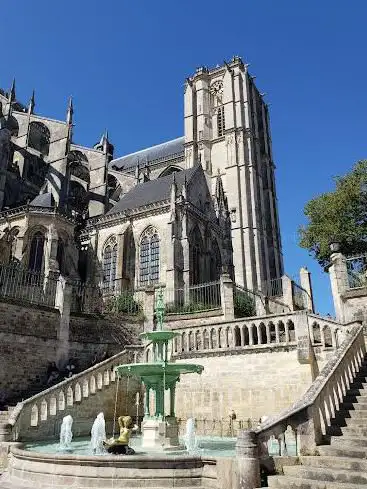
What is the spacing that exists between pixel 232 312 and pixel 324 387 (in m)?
8.57

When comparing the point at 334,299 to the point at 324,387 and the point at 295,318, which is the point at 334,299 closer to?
the point at 295,318

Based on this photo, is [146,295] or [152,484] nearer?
[152,484]

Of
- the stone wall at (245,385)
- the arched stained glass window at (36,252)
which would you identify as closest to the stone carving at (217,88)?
the arched stained glass window at (36,252)

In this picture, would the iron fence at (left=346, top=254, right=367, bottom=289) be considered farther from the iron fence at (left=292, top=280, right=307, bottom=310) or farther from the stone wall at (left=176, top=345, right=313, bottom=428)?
the iron fence at (left=292, top=280, right=307, bottom=310)

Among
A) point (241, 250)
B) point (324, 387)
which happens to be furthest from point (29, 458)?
point (241, 250)

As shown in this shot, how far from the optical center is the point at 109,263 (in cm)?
2750

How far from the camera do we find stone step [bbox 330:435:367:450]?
603 cm

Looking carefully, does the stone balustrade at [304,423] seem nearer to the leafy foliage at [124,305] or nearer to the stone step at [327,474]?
the stone step at [327,474]

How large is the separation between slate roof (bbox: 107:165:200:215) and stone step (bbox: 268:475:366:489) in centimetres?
2268

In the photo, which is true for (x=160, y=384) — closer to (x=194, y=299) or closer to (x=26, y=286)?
(x=26, y=286)

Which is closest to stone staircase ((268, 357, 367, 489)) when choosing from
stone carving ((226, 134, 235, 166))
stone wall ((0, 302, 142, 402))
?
stone wall ((0, 302, 142, 402))

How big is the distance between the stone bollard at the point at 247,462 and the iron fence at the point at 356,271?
24.2ft

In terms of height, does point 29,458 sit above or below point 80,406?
below

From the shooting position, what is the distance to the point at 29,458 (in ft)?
21.4
